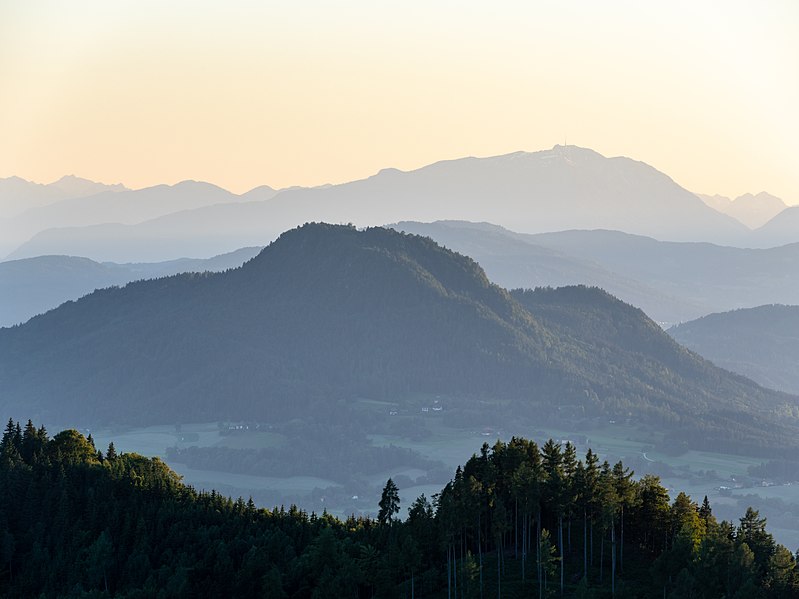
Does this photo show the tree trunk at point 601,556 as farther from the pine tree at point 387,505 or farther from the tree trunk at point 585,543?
the pine tree at point 387,505

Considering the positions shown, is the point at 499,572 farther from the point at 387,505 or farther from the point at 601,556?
the point at 387,505

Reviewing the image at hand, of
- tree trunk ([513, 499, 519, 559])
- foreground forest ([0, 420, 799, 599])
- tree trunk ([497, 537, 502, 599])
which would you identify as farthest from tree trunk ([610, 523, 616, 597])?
tree trunk ([497, 537, 502, 599])

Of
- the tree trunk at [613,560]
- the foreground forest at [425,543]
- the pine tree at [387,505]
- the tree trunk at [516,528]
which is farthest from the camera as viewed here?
the pine tree at [387,505]

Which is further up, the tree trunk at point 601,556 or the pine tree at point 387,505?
the pine tree at point 387,505

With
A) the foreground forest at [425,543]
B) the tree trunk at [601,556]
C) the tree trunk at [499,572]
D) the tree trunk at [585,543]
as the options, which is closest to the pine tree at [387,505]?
the foreground forest at [425,543]

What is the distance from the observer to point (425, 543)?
139 m

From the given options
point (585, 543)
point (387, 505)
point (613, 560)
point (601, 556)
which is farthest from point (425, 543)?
point (613, 560)

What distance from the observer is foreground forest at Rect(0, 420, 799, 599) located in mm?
121700

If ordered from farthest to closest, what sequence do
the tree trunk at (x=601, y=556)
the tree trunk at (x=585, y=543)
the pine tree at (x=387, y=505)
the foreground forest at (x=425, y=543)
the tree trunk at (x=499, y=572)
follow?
the pine tree at (x=387, y=505)
the tree trunk at (x=585, y=543)
the tree trunk at (x=601, y=556)
the foreground forest at (x=425, y=543)
the tree trunk at (x=499, y=572)

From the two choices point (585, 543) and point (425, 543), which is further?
point (425, 543)

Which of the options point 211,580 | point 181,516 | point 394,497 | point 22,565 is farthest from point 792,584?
point 22,565

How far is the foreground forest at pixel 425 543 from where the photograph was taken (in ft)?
399

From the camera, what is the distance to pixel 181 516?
16462cm

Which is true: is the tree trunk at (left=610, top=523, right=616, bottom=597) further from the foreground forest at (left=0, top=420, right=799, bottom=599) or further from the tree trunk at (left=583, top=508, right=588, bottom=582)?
the tree trunk at (left=583, top=508, right=588, bottom=582)
